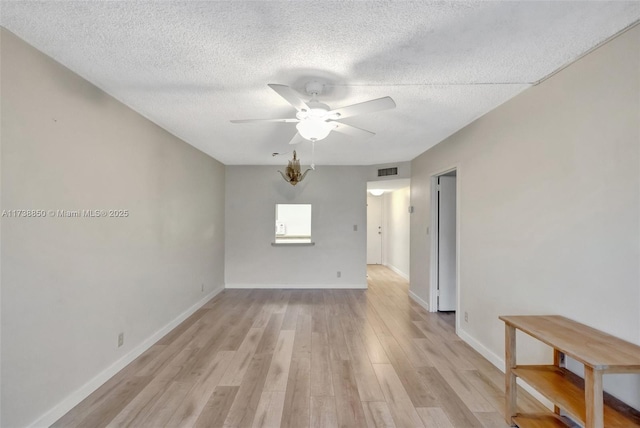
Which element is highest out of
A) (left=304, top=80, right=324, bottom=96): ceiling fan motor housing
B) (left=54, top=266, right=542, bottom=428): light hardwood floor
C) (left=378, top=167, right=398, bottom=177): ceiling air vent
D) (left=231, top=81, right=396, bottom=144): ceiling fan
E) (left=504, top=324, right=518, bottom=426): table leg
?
(left=304, top=80, right=324, bottom=96): ceiling fan motor housing

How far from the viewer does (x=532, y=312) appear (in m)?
2.27

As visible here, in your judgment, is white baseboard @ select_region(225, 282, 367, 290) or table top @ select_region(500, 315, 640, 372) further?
white baseboard @ select_region(225, 282, 367, 290)

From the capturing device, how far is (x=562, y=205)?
2.01 meters

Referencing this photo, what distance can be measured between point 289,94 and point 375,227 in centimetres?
746

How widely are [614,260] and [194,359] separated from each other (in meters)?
3.33

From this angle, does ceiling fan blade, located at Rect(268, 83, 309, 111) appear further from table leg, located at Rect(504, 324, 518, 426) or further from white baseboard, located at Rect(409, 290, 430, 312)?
white baseboard, located at Rect(409, 290, 430, 312)

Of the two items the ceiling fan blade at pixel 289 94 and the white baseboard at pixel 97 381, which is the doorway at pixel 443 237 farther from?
the white baseboard at pixel 97 381

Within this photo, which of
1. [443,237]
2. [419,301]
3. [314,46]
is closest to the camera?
[314,46]

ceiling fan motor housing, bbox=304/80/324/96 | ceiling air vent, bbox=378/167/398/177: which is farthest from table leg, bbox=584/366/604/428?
ceiling air vent, bbox=378/167/398/177

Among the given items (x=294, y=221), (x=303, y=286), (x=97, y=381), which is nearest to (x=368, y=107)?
(x=97, y=381)

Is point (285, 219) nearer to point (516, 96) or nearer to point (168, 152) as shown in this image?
point (168, 152)

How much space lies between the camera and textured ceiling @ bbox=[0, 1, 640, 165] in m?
1.47

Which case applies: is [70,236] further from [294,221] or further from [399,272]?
[399,272]

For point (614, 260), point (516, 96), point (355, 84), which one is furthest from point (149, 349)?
point (516, 96)
